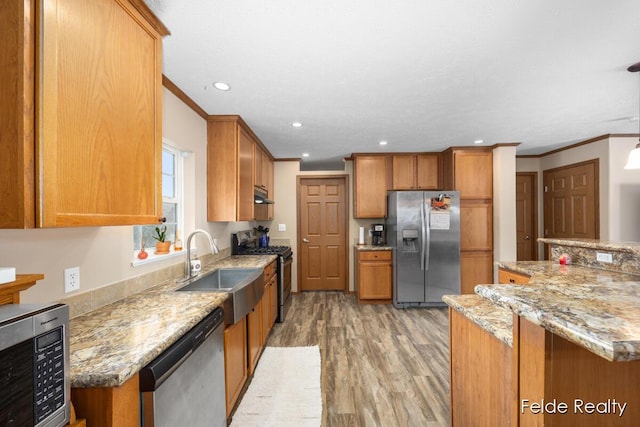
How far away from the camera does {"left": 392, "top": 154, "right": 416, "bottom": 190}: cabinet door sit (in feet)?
14.2

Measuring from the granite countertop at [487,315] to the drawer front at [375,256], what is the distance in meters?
2.47

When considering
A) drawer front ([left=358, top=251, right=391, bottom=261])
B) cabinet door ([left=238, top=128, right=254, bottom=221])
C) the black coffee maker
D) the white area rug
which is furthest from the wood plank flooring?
cabinet door ([left=238, top=128, right=254, bottom=221])

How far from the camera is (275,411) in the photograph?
1.86 meters

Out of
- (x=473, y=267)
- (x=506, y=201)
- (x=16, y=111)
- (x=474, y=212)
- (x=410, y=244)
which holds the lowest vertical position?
(x=473, y=267)

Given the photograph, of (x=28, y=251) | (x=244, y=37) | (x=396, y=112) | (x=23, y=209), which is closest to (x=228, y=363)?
(x=28, y=251)

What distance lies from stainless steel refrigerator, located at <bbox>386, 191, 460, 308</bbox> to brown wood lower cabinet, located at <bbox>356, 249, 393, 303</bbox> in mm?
174

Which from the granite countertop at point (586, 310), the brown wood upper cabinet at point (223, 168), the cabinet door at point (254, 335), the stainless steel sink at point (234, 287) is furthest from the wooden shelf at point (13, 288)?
the brown wood upper cabinet at point (223, 168)

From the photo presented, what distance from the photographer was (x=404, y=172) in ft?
14.2

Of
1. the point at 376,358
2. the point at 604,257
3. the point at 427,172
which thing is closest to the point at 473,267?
the point at 427,172

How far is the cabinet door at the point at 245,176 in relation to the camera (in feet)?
9.31

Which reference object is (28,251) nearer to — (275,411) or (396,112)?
(275,411)

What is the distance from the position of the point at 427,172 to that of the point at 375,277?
1.90 metres

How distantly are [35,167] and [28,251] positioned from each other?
20.7 inches

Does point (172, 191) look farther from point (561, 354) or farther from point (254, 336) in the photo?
point (561, 354)
